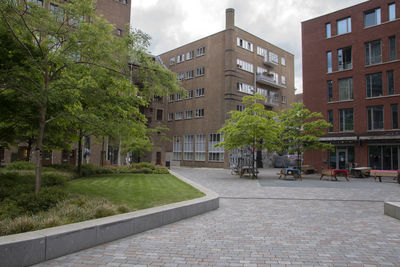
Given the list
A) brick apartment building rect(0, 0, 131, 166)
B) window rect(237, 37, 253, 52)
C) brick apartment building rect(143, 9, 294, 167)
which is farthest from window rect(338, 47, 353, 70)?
brick apartment building rect(0, 0, 131, 166)

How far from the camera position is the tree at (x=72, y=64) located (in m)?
7.91

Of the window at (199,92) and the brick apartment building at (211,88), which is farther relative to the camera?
the window at (199,92)

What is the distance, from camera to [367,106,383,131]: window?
29970mm

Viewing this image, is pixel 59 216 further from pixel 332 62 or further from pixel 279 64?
pixel 279 64

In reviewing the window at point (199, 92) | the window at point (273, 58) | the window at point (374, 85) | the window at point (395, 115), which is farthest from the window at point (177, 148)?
the window at point (395, 115)

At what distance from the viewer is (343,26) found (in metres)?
33.5

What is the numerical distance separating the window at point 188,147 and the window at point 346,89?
22448 mm

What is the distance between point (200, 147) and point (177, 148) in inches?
216

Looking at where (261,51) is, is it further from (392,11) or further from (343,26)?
(392,11)

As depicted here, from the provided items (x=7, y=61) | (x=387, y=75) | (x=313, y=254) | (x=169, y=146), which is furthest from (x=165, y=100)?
(x=313, y=254)

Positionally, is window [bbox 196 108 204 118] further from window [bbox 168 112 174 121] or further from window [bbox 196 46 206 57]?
window [bbox 196 46 206 57]

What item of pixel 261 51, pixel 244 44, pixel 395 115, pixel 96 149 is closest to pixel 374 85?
pixel 395 115

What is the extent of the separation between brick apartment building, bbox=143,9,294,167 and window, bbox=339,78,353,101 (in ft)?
47.0

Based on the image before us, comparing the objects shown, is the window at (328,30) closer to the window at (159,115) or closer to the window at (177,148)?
the window at (177,148)
